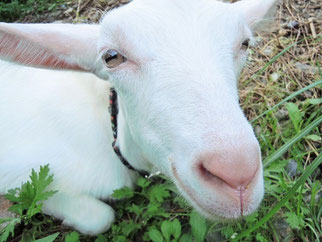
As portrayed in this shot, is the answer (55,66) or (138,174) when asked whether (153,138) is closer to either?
(55,66)

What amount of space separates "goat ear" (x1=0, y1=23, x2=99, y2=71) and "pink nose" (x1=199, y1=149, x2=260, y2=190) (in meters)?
1.07

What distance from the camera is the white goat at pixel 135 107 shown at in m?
1.43

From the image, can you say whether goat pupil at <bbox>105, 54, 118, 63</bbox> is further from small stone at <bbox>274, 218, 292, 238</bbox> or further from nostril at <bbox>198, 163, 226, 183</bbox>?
small stone at <bbox>274, 218, 292, 238</bbox>

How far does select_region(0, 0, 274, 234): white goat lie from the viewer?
4.70 ft

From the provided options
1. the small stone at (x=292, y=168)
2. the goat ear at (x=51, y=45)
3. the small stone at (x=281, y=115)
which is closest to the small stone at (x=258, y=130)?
the small stone at (x=281, y=115)

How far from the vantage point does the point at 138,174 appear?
2.85 m

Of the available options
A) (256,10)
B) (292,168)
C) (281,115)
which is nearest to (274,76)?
(281,115)

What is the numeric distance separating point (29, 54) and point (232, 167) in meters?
1.30

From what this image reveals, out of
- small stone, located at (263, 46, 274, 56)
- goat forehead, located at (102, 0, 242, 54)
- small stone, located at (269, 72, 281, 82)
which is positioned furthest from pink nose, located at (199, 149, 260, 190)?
small stone, located at (263, 46, 274, 56)

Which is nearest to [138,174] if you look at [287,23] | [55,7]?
[287,23]

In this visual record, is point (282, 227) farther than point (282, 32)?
No

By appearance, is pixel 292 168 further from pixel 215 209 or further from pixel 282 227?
pixel 215 209

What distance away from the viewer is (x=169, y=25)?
1.74 metres

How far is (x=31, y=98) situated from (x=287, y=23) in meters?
2.86
